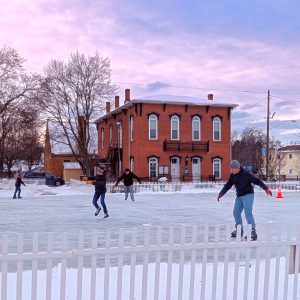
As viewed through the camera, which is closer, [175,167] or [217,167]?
[175,167]

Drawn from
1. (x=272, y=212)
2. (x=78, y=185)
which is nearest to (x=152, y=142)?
(x=78, y=185)

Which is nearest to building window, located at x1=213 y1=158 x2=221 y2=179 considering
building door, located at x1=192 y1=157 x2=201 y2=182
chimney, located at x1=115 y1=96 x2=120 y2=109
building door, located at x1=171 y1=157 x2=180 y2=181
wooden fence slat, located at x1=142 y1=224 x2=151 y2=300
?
building door, located at x1=192 y1=157 x2=201 y2=182

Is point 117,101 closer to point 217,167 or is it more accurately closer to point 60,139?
point 60,139

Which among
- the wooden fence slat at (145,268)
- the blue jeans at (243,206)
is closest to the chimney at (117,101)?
the blue jeans at (243,206)

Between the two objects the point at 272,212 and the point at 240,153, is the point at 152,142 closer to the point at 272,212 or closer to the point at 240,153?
the point at 272,212

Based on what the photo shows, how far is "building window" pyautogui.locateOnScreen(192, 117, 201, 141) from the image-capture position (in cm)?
4412

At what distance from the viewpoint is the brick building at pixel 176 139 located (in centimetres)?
4228

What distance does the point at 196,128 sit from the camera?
44.2 m

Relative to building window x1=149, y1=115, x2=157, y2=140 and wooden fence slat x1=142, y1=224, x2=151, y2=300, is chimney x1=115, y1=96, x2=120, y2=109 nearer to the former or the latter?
building window x1=149, y1=115, x2=157, y2=140

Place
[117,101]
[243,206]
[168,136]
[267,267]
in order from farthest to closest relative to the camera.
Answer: [117,101], [168,136], [243,206], [267,267]

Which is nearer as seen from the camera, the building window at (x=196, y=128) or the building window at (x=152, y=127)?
the building window at (x=152, y=127)

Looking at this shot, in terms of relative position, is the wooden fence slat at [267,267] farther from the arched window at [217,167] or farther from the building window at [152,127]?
the arched window at [217,167]

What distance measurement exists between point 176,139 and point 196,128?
2.34m

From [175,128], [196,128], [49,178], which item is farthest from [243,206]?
[49,178]
